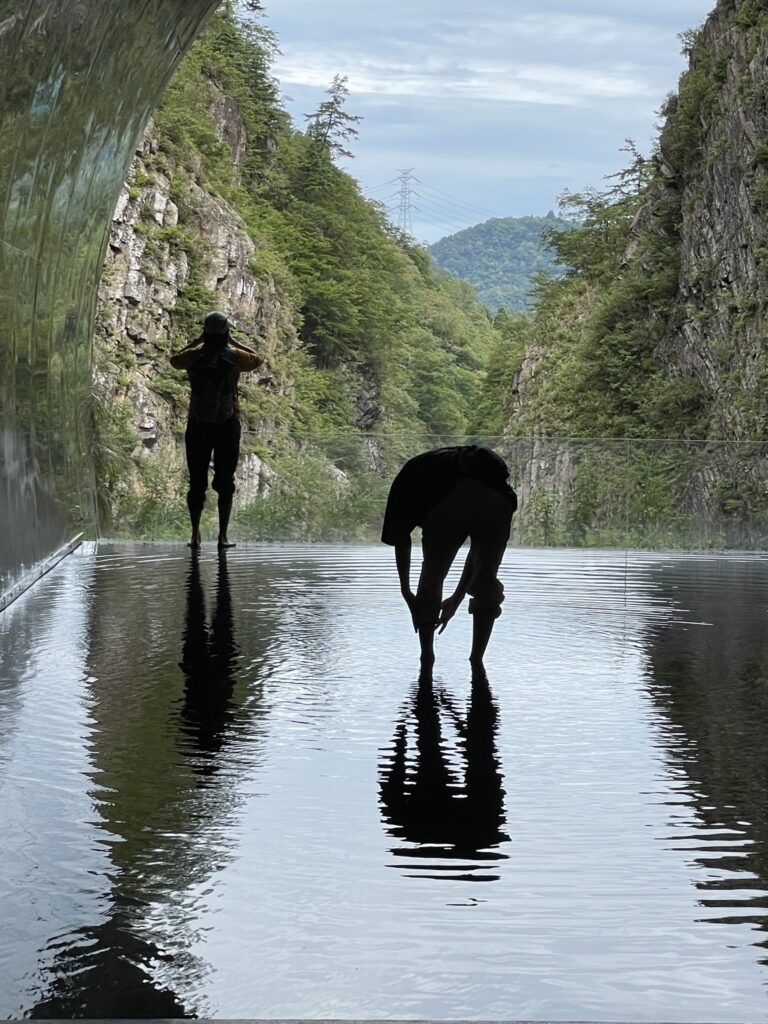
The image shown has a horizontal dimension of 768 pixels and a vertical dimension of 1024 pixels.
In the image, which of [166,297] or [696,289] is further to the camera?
[166,297]

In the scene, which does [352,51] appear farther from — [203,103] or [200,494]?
[200,494]

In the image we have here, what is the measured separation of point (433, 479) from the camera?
18.0ft

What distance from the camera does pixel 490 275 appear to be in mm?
122500

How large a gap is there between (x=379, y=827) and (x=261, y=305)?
3177 cm

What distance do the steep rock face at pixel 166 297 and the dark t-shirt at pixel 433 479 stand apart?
597 inches

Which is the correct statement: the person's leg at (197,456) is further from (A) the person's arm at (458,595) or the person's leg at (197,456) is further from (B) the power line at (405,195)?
(B) the power line at (405,195)

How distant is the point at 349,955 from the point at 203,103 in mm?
36993

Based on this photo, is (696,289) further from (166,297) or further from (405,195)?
(405,195)

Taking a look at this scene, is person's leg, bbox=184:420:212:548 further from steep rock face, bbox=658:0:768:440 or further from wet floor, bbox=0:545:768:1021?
steep rock face, bbox=658:0:768:440

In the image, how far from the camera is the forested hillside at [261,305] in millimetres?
15211

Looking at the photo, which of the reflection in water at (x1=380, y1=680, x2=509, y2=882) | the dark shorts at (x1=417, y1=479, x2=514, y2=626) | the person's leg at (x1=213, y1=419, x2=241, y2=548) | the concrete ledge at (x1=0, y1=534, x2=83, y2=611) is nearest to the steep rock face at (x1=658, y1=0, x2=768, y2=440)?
the concrete ledge at (x1=0, y1=534, x2=83, y2=611)

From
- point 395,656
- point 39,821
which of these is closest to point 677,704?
point 395,656

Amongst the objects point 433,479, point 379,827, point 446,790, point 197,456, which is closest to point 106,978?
point 379,827

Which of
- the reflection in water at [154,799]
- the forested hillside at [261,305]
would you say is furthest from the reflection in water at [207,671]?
the forested hillside at [261,305]
